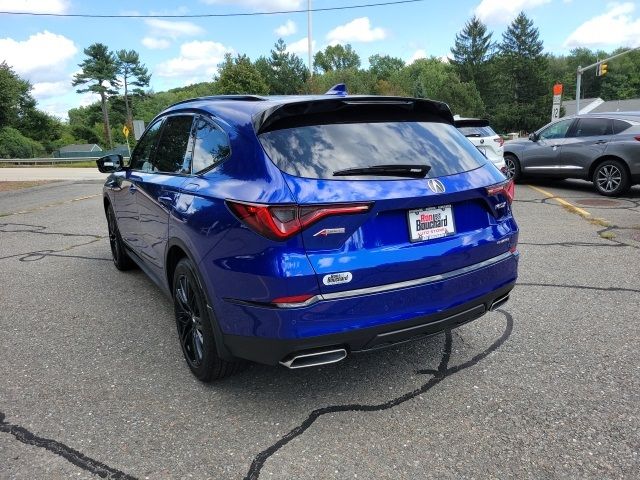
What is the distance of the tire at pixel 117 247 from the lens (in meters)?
5.58

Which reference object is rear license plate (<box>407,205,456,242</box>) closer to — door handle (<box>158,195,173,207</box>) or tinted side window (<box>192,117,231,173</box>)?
tinted side window (<box>192,117,231,173</box>)

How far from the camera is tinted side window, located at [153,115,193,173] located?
357cm

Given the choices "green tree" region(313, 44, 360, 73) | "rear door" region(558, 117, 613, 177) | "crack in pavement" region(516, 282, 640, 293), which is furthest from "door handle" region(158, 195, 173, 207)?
"green tree" region(313, 44, 360, 73)

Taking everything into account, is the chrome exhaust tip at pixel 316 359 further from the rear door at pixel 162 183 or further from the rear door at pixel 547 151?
the rear door at pixel 547 151

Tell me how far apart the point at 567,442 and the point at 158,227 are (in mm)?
2910

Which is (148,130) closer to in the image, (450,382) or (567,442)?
(450,382)

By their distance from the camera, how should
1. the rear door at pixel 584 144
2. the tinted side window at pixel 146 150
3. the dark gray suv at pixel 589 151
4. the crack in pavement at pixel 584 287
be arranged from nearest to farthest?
the tinted side window at pixel 146 150
the crack in pavement at pixel 584 287
the dark gray suv at pixel 589 151
the rear door at pixel 584 144

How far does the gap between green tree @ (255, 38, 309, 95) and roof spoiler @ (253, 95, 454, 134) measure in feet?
257

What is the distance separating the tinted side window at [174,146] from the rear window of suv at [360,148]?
991 mm

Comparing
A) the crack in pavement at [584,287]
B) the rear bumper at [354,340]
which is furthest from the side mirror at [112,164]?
the crack in pavement at [584,287]

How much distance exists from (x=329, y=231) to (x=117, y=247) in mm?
4023

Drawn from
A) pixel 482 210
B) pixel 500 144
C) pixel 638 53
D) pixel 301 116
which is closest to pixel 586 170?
pixel 500 144

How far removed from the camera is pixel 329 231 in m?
2.44

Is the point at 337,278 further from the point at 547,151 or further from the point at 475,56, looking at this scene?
the point at 475,56
